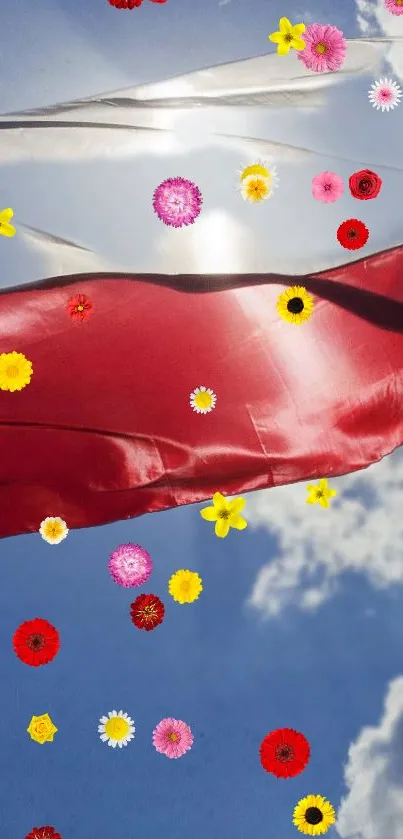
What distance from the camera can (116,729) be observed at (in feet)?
7.43

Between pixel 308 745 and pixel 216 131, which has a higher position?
pixel 216 131

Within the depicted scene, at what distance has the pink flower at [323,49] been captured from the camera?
2.34 metres

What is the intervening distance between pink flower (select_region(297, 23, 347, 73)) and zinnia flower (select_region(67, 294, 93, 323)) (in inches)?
31.9

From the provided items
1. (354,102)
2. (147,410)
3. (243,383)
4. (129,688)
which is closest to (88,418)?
(147,410)

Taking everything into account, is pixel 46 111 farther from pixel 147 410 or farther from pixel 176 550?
pixel 176 550

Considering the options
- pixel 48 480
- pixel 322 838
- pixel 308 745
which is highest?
pixel 48 480

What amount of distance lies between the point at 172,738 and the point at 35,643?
402mm

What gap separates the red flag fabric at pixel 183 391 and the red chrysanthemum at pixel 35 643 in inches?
9.3

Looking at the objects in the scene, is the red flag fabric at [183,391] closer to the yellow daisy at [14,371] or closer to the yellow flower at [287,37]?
the yellow daisy at [14,371]

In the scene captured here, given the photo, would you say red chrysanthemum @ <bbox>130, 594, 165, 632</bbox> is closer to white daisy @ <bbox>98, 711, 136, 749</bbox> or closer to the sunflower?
white daisy @ <bbox>98, 711, 136, 749</bbox>

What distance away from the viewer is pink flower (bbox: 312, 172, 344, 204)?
7.64 ft

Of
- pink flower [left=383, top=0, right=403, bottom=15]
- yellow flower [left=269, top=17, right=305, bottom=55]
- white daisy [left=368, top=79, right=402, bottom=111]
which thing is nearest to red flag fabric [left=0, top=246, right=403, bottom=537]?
white daisy [left=368, top=79, right=402, bottom=111]

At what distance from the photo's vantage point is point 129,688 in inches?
89.9

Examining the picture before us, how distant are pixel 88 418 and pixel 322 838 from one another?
3.75 feet
